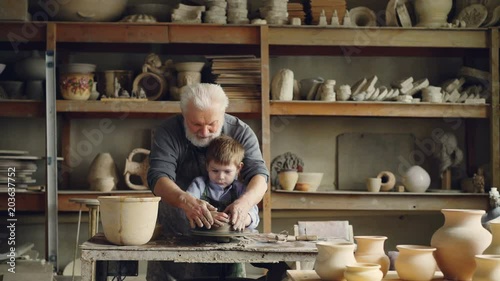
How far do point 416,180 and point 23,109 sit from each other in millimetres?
3124

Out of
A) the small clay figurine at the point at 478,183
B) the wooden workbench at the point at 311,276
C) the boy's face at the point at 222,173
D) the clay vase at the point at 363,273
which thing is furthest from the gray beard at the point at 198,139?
the small clay figurine at the point at 478,183

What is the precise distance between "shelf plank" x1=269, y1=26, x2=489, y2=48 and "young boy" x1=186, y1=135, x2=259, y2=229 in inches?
88.3

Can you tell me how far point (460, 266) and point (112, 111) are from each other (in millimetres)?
3537

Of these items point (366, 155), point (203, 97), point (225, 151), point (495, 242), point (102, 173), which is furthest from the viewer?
point (366, 155)

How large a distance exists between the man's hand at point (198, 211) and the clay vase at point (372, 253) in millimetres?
716

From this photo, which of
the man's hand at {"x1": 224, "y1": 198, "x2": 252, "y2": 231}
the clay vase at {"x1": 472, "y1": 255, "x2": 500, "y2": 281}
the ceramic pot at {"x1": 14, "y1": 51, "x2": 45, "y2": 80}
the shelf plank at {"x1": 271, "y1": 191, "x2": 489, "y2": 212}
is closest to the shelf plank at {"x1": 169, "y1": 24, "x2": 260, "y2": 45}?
the ceramic pot at {"x1": 14, "y1": 51, "x2": 45, "y2": 80}

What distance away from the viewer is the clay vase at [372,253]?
8.22 feet

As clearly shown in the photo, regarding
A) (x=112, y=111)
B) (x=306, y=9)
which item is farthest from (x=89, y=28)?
(x=306, y=9)

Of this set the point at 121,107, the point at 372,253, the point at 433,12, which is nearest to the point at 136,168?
the point at 121,107

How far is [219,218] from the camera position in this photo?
3002 mm

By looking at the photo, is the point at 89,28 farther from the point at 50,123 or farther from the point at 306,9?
the point at 306,9

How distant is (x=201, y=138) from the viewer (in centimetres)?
344

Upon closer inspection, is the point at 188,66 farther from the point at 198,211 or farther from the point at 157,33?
the point at 198,211

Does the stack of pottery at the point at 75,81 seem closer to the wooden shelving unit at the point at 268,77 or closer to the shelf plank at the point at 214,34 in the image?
the wooden shelving unit at the point at 268,77
